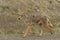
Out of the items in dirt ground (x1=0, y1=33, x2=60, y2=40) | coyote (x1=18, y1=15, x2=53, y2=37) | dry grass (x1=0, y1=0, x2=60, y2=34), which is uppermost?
coyote (x1=18, y1=15, x2=53, y2=37)

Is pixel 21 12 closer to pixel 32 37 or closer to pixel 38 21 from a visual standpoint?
pixel 38 21

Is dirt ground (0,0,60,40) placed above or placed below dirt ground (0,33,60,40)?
below

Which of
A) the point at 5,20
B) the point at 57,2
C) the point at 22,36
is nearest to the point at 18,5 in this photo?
the point at 5,20

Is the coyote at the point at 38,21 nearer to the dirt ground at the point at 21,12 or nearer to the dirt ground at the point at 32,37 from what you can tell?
the dirt ground at the point at 32,37

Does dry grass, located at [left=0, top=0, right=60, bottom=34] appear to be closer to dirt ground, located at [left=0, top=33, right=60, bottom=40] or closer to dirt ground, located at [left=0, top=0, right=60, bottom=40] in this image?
dirt ground, located at [left=0, top=0, right=60, bottom=40]

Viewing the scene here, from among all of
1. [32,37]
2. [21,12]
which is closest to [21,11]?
[21,12]

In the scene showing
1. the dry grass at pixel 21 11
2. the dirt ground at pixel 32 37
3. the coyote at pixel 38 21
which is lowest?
the dry grass at pixel 21 11

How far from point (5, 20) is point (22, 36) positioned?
324cm

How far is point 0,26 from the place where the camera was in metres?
17.7

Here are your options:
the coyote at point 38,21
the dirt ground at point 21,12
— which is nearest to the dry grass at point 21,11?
the dirt ground at point 21,12

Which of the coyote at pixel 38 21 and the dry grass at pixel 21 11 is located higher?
the coyote at pixel 38 21

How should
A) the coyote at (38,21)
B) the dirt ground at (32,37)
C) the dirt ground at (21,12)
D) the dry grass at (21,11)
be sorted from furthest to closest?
the dry grass at (21,11) < the dirt ground at (21,12) < the coyote at (38,21) < the dirt ground at (32,37)

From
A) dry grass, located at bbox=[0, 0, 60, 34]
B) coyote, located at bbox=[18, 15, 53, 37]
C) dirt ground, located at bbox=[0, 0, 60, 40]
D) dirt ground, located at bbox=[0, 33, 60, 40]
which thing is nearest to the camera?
dirt ground, located at bbox=[0, 33, 60, 40]

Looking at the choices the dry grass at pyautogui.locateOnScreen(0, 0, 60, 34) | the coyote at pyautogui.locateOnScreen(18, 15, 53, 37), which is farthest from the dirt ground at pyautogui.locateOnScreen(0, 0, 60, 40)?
the coyote at pyautogui.locateOnScreen(18, 15, 53, 37)
